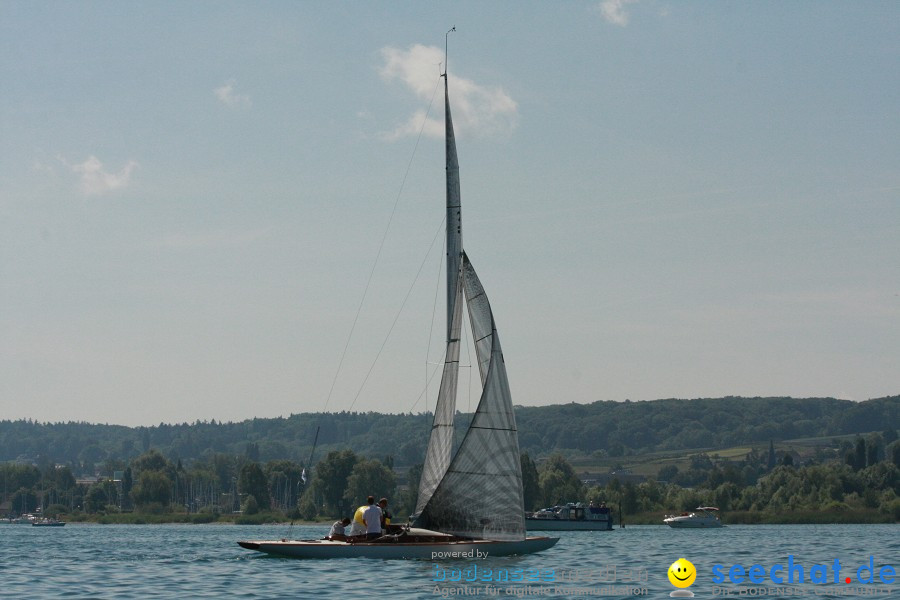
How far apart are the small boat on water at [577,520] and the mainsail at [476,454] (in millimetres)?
79014

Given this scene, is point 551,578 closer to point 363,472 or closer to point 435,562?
point 435,562

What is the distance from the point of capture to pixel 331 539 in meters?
46.9

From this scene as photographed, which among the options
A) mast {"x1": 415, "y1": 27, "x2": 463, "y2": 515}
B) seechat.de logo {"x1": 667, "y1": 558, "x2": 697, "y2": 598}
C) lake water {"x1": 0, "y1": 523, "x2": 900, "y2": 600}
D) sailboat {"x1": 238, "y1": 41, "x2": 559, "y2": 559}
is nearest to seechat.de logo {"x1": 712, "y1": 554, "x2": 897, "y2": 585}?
lake water {"x1": 0, "y1": 523, "x2": 900, "y2": 600}

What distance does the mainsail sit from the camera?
151 ft

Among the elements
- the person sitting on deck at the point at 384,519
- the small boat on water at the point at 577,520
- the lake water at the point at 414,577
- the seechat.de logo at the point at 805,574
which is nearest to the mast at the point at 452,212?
the person sitting on deck at the point at 384,519

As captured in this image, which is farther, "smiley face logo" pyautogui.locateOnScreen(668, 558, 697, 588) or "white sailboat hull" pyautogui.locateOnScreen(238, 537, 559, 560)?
"white sailboat hull" pyautogui.locateOnScreen(238, 537, 559, 560)

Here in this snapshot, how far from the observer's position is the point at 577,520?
12750 centimetres

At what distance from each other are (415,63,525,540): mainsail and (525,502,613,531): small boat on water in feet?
259

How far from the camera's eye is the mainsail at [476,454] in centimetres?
4606

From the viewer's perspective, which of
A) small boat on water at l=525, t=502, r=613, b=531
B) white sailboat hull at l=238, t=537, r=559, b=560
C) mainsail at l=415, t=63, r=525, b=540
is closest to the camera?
white sailboat hull at l=238, t=537, r=559, b=560

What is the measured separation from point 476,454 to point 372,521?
178 inches

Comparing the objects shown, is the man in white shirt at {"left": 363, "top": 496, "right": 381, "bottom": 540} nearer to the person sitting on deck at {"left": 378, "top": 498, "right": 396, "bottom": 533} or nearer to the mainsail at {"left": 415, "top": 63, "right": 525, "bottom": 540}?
the person sitting on deck at {"left": 378, "top": 498, "right": 396, "bottom": 533}

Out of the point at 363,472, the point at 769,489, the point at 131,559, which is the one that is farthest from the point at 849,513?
the point at 131,559

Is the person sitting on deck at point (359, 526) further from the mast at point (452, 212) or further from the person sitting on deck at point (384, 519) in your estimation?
the mast at point (452, 212)
